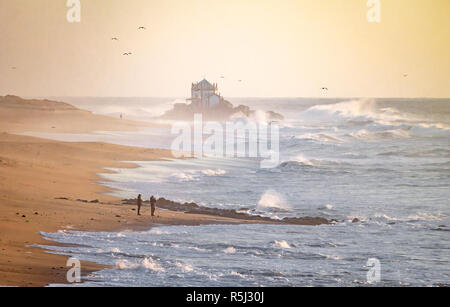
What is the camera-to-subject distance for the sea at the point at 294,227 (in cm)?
884

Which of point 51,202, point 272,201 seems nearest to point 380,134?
point 272,201

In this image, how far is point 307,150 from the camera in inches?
1046

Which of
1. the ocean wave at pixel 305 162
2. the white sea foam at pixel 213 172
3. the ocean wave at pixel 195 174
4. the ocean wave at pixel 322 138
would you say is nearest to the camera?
the ocean wave at pixel 195 174

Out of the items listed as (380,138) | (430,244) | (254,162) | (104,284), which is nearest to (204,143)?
(254,162)

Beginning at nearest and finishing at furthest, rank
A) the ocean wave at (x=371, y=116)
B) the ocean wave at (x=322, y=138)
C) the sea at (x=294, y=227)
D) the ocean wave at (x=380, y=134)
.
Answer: the sea at (x=294, y=227) → the ocean wave at (x=322, y=138) → the ocean wave at (x=380, y=134) → the ocean wave at (x=371, y=116)

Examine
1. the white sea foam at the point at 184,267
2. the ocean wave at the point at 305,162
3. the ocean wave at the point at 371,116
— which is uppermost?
the ocean wave at the point at 371,116

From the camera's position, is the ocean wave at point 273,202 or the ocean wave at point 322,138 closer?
the ocean wave at point 273,202

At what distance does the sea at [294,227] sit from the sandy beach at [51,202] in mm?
466

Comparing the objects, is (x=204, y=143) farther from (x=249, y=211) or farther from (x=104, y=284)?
(x=104, y=284)

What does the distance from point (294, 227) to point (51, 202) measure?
4.61 metres

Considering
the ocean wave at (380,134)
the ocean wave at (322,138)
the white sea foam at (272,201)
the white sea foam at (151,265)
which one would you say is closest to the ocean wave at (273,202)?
the white sea foam at (272,201)

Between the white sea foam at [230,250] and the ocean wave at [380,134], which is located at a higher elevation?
the ocean wave at [380,134]

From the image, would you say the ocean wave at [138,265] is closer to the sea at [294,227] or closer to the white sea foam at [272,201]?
the sea at [294,227]

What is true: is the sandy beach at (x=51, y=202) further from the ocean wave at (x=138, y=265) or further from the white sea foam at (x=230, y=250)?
the white sea foam at (x=230, y=250)
